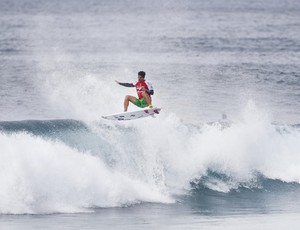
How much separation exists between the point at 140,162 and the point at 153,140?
62.5 inches

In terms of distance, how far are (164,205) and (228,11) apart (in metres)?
77.3

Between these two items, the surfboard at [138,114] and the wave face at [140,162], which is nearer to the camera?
the wave face at [140,162]

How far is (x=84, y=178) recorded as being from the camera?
29.0 metres

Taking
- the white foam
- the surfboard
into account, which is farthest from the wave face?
the surfboard

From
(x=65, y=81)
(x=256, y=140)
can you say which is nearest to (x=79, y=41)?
(x=65, y=81)

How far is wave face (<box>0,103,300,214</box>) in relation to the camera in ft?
92.3

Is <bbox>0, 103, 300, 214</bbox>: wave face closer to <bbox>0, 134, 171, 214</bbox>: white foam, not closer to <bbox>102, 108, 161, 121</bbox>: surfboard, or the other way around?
<bbox>0, 134, 171, 214</bbox>: white foam

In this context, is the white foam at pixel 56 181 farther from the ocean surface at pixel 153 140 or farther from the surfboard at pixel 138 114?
the surfboard at pixel 138 114

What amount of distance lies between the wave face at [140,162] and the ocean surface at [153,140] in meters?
0.04

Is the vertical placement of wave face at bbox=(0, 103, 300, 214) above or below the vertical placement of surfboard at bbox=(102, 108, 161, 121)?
below

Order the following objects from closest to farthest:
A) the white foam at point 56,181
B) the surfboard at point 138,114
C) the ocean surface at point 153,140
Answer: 1. the white foam at point 56,181
2. the ocean surface at point 153,140
3. the surfboard at point 138,114

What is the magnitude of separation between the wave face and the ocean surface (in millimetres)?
43

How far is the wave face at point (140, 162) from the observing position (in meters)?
28.1

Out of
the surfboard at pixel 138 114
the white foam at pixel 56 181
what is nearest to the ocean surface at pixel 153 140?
the white foam at pixel 56 181
